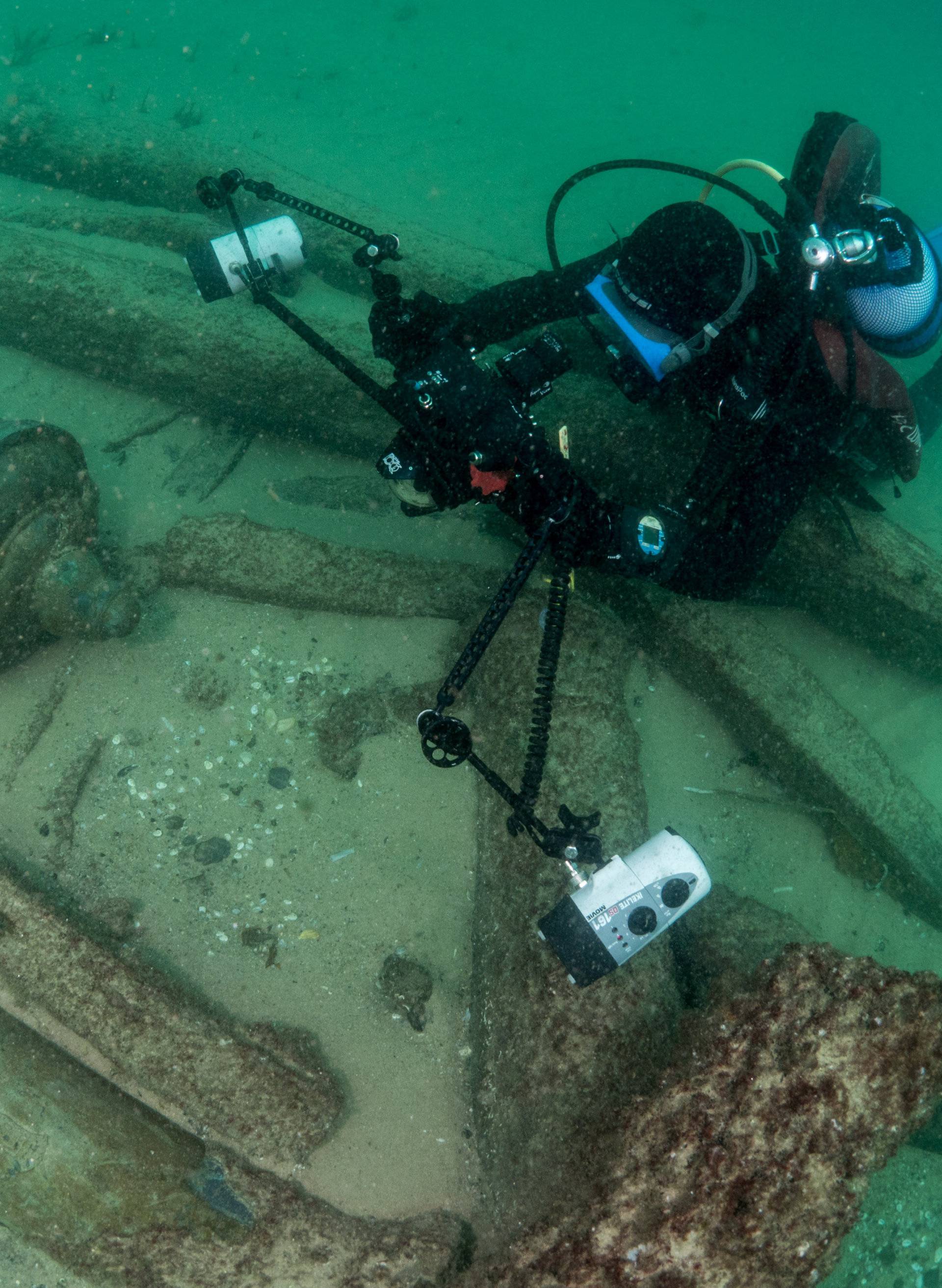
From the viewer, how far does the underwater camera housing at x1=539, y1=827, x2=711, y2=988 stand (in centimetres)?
248

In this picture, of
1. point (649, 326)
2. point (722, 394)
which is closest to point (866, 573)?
point (722, 394)

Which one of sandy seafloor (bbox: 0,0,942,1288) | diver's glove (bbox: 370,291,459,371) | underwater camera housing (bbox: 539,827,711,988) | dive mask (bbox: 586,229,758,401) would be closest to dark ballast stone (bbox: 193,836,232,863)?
sandy seafloor (bbox: 0,0,942,1288)

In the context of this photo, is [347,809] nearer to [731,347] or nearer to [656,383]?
[656,383]

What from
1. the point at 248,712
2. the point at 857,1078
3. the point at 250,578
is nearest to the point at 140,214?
the point at 250,578

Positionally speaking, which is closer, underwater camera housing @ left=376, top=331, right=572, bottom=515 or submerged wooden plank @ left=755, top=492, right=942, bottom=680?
underwater camera housing @ left=376, top=331, right=572, bottom=515

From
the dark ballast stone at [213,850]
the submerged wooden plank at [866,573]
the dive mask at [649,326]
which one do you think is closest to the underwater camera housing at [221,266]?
the dive mask at [649,326]

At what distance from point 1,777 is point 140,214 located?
553 cm

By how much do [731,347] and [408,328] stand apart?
5.40 feet

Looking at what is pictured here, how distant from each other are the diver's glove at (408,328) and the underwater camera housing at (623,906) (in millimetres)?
2237

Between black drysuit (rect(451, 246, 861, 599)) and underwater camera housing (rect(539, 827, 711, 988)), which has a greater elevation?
black drysuit (rect(451, 246, 861, 599))

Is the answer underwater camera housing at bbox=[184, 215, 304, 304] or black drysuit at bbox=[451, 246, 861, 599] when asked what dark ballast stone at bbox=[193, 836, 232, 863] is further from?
underwater camera housing at bbox=[184, 215, 304, 304]

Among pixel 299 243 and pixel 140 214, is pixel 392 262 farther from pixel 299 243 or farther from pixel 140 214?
pixel 140 214

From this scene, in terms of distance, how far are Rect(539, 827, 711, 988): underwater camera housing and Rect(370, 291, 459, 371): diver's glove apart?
224 centimetres

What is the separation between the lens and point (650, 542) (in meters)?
3.40
